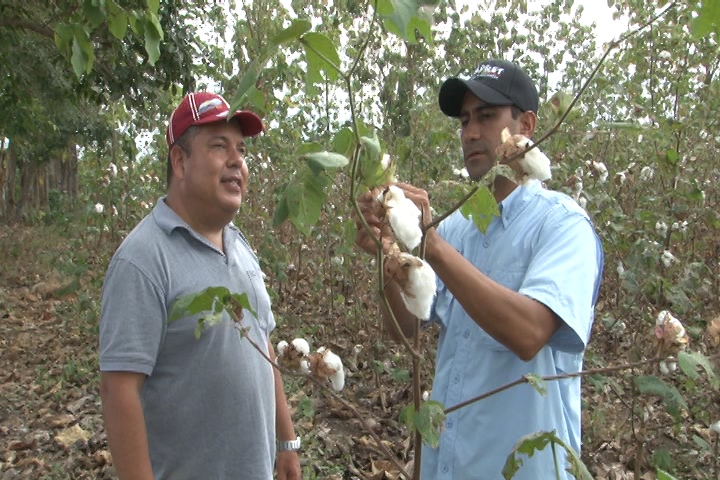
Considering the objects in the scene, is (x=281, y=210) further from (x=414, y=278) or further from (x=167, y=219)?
(x=167, y=219)

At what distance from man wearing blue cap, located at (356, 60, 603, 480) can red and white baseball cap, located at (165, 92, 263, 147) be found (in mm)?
600

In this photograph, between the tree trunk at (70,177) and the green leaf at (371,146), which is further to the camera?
the tree trunk at (70,177)

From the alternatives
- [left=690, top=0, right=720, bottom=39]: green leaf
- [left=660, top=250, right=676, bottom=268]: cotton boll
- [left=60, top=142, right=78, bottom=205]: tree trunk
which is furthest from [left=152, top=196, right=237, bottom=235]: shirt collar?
[left=60, top=142, right=78, bottom=205]: tree trunk

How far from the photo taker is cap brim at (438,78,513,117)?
1.74 meters

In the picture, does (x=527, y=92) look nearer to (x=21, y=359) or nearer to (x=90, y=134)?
(x=21, y=359)

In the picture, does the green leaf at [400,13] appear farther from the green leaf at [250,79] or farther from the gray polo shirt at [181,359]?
the gray polo shirt at [181,359]

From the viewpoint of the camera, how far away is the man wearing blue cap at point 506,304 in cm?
137

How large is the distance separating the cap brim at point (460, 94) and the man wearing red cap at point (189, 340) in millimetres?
595

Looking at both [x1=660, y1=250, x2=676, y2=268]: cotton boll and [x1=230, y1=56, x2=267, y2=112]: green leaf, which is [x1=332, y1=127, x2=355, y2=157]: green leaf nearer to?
[x1=230, y1=56, x2=267, y2=112]: green leaf

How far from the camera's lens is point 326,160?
91 centimetres

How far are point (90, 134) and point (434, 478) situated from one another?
10895 millimetres

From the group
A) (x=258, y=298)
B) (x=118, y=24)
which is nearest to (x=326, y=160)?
(x=258, y=298)

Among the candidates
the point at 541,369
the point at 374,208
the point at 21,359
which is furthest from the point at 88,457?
the point at 374,208

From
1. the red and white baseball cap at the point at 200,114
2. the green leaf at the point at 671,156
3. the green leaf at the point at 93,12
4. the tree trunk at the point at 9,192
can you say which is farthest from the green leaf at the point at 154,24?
the tree trunk at the point at 9,192
